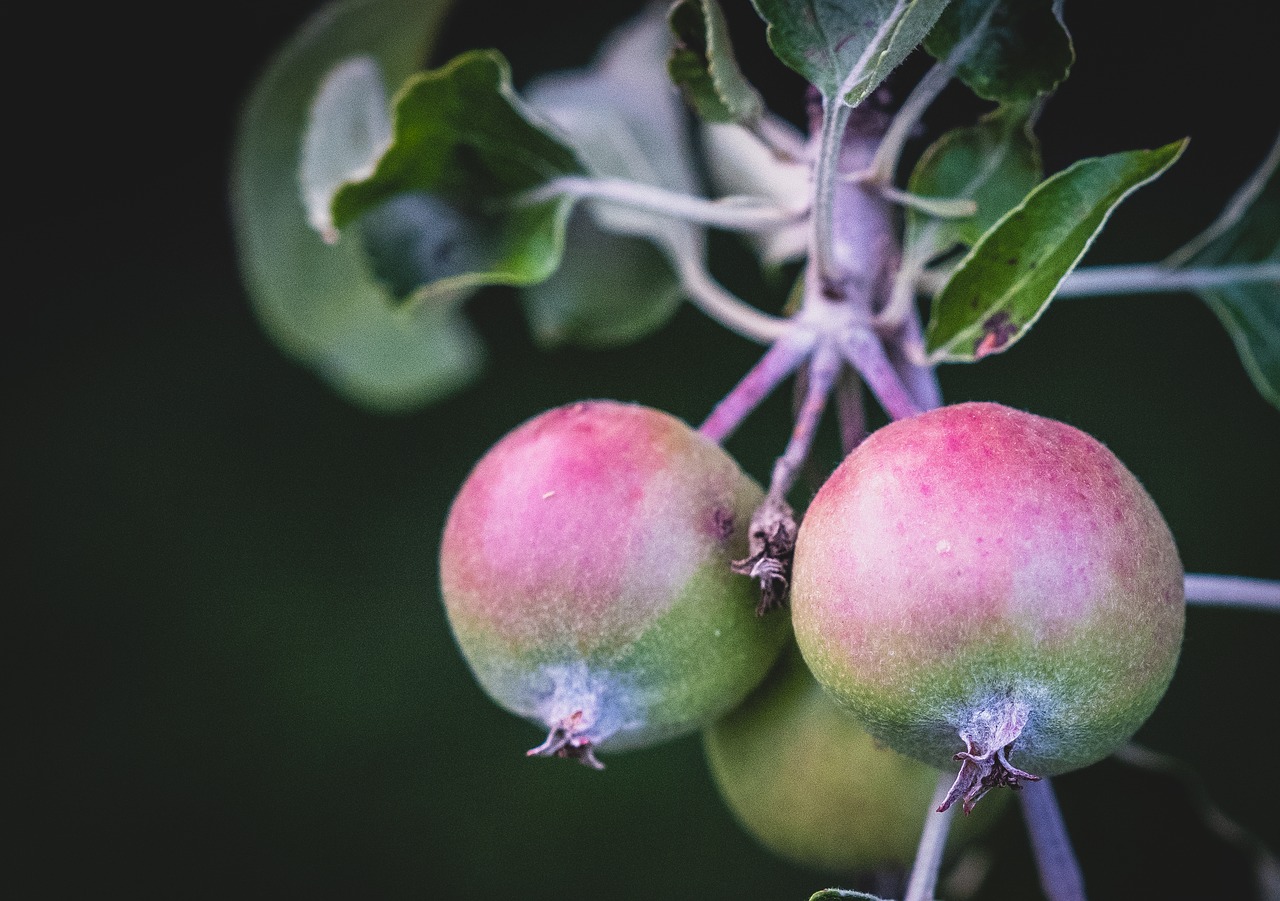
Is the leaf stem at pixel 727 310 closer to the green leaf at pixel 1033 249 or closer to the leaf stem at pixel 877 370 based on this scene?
the leaf stem at pixel 877 370

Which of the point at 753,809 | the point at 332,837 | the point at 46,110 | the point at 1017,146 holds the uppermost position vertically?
the point at 46,110

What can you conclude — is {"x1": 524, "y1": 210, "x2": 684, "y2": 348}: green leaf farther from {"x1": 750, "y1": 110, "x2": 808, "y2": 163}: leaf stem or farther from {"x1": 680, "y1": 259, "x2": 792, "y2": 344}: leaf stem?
{"x1": 750, "y1": 110, "x2": 808, "y2": 163}: leaf stem

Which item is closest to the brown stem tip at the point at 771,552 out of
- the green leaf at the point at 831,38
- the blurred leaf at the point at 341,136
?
the green leaf at the point at 831,38

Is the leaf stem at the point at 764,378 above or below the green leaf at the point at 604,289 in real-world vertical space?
below

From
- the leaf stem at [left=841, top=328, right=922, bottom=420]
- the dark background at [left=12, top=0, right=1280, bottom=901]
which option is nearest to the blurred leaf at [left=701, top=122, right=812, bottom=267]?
the leaf stem at [left=841, top=328, right=922, bottom=420]

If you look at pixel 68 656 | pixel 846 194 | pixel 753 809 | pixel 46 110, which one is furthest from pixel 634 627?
pixel 68 656

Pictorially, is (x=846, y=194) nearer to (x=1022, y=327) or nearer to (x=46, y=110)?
(x=1022, y=327)
